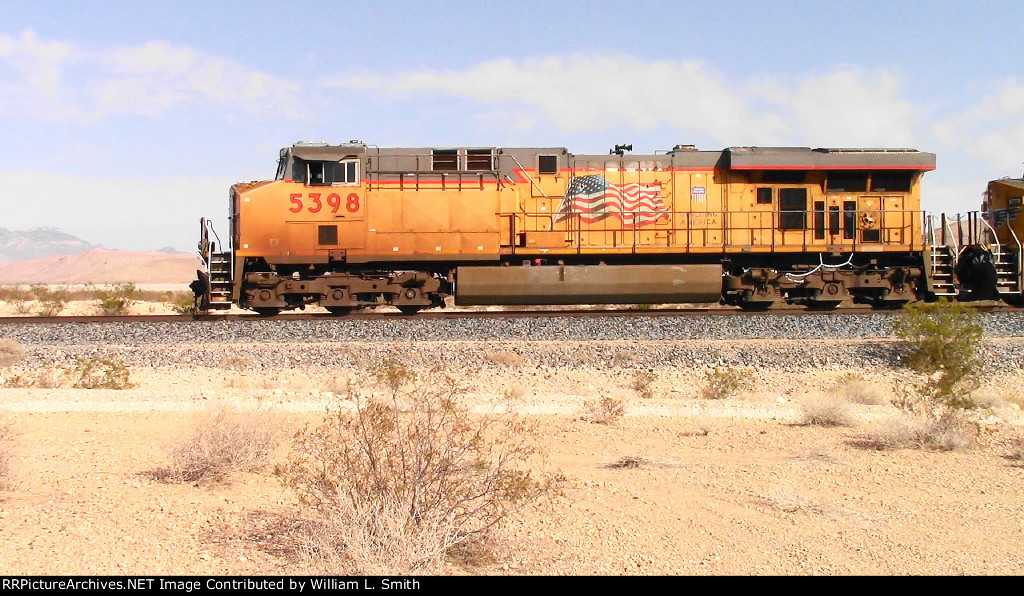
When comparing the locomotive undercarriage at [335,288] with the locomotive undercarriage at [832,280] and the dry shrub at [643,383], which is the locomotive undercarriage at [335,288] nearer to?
the locomotive undercarriage at [832,280]

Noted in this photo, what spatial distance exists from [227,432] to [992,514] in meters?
5.99

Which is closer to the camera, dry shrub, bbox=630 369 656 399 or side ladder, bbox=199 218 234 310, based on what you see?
dry shrub, bbox=630 369 656 399

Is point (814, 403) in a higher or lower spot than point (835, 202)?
lower

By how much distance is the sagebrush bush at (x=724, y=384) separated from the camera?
11633 mm

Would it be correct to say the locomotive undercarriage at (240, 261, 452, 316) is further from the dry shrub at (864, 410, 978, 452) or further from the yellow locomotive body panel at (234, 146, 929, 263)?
the dry shrub at (864, 410, 978, 452)

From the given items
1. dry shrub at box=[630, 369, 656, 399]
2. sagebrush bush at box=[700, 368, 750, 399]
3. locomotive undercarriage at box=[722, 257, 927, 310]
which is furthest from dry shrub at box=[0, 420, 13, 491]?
locomotive undercarriage at box=[722, 257, 927, 310]

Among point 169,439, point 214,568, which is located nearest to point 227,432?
point 169,439

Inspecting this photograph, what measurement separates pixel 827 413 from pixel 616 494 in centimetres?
411

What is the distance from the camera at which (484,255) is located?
18000 mm

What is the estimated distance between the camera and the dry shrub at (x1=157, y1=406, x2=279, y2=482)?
696 cm

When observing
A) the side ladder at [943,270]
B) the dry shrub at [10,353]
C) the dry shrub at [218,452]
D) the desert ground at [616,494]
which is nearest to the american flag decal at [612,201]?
the side ladder at [943,270]

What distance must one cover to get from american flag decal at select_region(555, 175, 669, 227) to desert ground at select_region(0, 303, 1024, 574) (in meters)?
7.22

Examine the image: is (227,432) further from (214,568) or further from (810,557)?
(810,557)

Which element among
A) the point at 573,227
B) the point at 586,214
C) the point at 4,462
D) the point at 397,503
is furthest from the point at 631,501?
the point at 586,214
